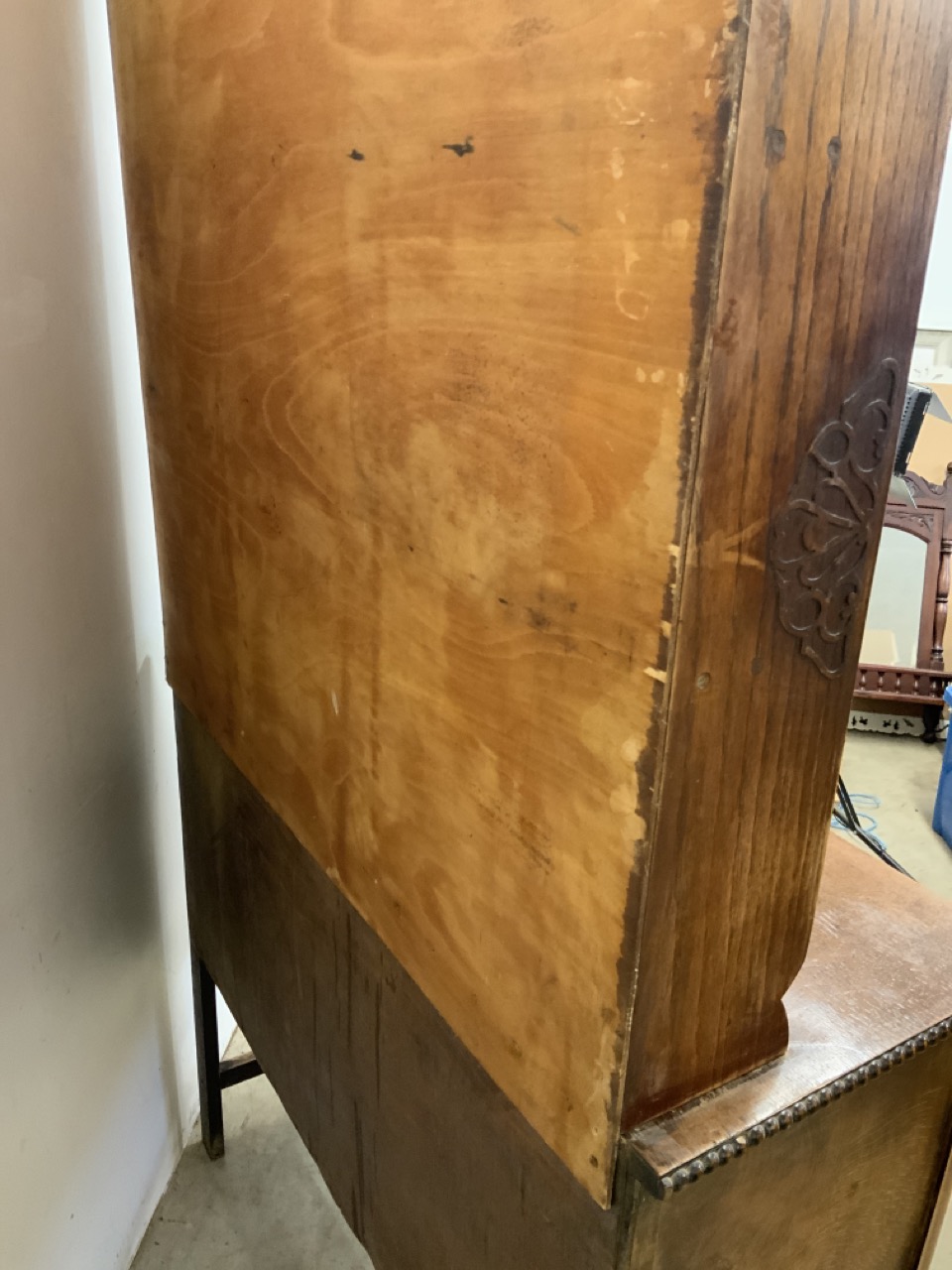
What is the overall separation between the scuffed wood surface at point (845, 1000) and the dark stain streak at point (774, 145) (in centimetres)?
48

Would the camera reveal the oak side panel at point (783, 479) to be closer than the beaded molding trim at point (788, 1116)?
Yes

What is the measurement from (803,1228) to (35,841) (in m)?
0.80

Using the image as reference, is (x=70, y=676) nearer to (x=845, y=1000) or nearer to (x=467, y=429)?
(x=467, y=429)

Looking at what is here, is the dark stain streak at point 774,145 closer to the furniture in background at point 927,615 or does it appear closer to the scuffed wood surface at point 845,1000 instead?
the scuffed wood surface at point 845,1000

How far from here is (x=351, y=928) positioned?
2.65 ft

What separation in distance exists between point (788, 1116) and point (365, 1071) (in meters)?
0.41

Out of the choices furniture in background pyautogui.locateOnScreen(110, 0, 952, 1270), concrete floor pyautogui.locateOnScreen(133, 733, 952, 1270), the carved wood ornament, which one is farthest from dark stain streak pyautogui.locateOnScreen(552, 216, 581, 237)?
concrete floor pyautogui.locateOnScreen(133, 733, 952, 1270)

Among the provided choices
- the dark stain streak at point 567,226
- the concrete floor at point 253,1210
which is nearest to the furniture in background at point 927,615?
the concrete floor at point 253,1210

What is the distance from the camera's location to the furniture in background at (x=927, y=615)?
2932 millimetres

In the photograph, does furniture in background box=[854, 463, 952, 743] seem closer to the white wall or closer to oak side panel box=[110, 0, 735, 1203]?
the white wall

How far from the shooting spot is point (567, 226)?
414mm

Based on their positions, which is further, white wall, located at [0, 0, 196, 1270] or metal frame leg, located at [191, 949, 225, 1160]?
metal frame leg, located at [191, 949, 225, 1160]

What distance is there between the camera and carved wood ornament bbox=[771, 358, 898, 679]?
427 millimetres

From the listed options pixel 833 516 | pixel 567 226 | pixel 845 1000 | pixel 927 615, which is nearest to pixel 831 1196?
pixel 845 1000
